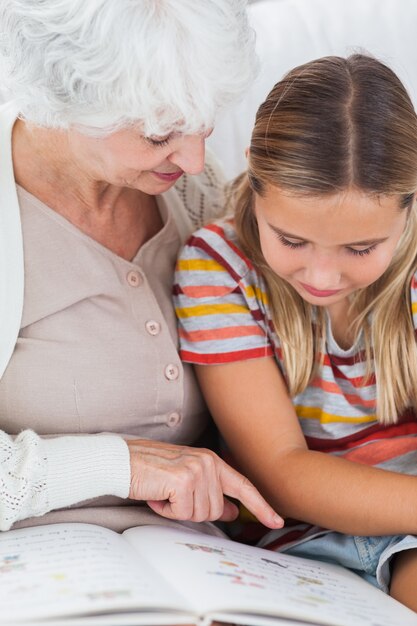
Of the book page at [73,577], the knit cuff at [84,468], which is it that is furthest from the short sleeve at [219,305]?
the book page at [73,577]

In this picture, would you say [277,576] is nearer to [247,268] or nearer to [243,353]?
[243,353]

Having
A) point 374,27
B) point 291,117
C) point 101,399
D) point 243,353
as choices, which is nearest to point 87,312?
point 101,399

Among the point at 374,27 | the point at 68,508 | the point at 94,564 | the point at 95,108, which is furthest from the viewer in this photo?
the point at 374,27

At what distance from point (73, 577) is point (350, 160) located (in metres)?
0.59

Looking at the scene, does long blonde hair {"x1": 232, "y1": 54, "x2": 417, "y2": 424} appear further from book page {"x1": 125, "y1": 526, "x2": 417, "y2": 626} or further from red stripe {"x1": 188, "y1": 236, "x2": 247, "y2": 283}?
book page {"x1": 125, "y1": 526, "x2": 417, "y2": 626}

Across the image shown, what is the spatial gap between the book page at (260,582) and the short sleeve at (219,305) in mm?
274

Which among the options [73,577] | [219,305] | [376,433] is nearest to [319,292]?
[219,305]

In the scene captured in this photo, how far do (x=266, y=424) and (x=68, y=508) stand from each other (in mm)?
304

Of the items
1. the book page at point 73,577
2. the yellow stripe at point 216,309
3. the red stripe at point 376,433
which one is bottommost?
the red stripe at point 376,433

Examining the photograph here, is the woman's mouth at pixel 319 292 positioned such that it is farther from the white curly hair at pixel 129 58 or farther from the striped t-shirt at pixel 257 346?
the white curly hair at pixel 129 58

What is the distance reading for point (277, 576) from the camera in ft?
3.65

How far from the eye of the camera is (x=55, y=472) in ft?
3.87

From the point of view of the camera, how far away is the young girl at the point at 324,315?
3.79 ft

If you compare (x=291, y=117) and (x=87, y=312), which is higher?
(x=291, y=117)
